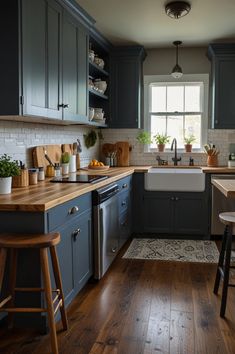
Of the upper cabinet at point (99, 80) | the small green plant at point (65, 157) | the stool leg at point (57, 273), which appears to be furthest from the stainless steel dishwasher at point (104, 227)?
the upper cabinet at point (99, 80)

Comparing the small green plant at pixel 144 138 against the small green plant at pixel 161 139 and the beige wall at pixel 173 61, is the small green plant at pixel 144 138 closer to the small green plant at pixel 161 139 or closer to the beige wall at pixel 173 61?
the small green plant at pixel 161 139

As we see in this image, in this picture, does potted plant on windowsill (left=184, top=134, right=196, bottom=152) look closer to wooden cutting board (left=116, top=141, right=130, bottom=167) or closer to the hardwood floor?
wooden cutting board (left=116, top=141, right=130, bottom=167)

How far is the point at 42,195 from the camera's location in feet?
7.94

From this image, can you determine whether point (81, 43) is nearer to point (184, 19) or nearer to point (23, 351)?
point (184, 19)

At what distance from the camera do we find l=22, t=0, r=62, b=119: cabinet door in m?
2.59

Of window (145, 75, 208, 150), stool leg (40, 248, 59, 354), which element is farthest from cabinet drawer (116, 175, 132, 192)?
stool leg (40, 248, 59, 354)

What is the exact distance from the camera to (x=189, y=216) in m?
4.66

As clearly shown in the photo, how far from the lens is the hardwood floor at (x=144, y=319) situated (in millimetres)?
2180

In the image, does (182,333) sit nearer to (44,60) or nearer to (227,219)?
(227,219)

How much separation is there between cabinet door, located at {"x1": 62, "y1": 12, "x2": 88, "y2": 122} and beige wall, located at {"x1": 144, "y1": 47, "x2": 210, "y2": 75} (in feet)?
5.48

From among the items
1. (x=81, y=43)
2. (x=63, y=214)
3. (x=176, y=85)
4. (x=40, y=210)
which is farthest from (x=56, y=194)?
(x=176, y=85)

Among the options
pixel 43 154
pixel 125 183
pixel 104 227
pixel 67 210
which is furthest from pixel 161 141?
pixel 67 210

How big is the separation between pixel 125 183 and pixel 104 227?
113cm

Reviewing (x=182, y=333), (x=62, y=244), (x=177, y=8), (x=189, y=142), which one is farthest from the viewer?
(x=189, y=142)
